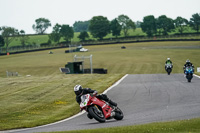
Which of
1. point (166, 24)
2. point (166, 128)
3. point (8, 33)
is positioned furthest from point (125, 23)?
point (166, 128)

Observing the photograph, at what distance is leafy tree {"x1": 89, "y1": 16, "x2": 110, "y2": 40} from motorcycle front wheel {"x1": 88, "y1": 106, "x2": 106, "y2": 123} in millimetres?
158412

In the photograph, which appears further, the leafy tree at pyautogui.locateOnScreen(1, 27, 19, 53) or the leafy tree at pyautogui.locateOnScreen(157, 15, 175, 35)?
the leafy tree at pyautogui.locateOnScreen(157, 15, 175, 35)

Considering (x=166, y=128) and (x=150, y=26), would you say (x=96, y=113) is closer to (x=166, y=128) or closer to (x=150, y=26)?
(x=166, y=128)

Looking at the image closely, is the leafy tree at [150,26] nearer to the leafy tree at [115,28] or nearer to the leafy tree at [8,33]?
the leafy tree at [115,28]

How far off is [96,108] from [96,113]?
167 millimetres

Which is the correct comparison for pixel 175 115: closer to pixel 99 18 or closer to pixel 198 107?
pixel 198 107

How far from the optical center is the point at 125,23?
181 meters

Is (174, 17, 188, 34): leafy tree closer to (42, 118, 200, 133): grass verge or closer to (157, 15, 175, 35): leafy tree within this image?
(157, 15, 175, 35): leafy tree

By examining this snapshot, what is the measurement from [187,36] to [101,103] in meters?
111

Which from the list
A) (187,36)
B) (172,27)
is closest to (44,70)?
(187,36)

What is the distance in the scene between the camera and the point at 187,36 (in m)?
120

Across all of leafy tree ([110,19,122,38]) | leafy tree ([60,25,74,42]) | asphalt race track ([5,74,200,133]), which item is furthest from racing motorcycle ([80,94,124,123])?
leafy tree ([60,25,74,42])

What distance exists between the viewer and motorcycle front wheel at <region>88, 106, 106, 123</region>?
12362 mm

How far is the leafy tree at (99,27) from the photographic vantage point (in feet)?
563
